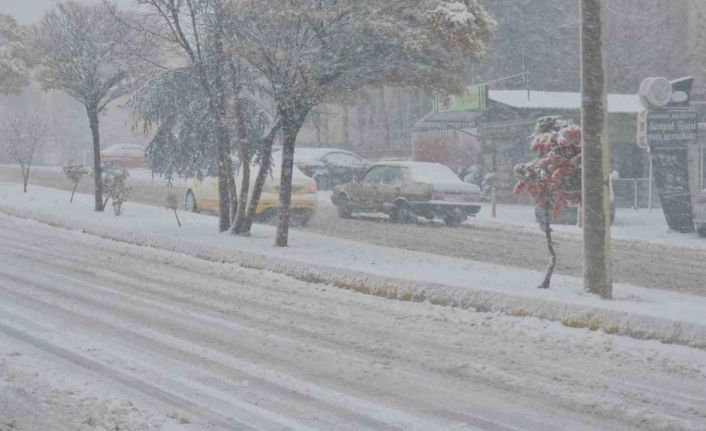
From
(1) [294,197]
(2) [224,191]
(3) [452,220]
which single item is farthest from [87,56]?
(3) [452,220]

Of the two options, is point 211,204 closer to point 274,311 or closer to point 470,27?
point 470,27

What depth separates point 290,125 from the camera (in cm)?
1617

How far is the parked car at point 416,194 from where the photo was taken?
23.3m

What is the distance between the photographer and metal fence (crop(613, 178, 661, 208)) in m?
30.9

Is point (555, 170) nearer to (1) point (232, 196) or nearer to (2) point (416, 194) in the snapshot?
(1) point (232, 196)

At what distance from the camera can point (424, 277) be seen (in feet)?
41.1

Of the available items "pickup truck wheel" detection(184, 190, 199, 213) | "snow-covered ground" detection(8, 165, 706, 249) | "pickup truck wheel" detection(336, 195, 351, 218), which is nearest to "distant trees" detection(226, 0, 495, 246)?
"snow-covered ground" detection(8, 165, 706, 249)

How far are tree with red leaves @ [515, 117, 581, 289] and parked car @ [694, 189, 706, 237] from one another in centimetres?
1091

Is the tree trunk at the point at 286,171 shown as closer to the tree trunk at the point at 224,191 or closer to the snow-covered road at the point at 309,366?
the tree trunk at the point at 224,191

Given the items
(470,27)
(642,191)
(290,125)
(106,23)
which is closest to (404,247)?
(290,125)

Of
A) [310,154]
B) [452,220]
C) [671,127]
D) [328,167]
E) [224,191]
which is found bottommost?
[452,220]

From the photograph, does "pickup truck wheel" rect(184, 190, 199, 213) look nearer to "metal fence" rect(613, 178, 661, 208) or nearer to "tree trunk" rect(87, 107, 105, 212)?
"tree trunk" rect(87, 107, 105, 212)

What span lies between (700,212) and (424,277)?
11047mm

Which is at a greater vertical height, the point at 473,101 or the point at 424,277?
the point at 473,101
